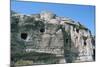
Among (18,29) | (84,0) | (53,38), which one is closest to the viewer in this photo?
(18,29)

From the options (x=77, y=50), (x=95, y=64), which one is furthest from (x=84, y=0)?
(x=95, y=64)

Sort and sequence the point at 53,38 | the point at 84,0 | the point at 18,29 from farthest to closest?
the point at 84,0, the point at 53,38, the point at 18,29

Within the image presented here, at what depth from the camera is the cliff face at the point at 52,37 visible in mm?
2908

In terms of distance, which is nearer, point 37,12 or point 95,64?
point 37,12

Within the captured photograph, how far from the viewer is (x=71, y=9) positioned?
321cm

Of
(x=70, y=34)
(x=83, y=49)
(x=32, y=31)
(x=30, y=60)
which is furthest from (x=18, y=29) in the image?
(x=83, y=49)

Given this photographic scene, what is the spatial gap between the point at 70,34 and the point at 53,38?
27 centimetres

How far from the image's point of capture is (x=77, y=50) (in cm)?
323

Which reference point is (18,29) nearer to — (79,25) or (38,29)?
(38,29)

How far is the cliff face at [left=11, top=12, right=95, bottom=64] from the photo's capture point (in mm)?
2908

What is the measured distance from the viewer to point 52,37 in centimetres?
309

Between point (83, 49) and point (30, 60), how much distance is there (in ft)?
2.73

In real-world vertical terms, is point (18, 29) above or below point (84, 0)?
below

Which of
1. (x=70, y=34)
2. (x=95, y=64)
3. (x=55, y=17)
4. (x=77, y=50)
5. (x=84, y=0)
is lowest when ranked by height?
(x=95, y=64)
